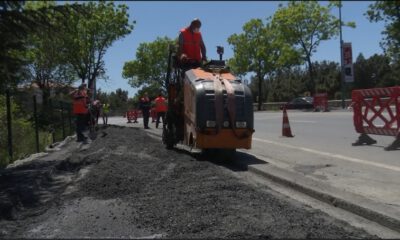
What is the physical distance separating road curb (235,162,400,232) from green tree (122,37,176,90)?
7138 cm

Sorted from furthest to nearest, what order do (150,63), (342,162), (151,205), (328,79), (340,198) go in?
(328,79) → (150,63) → (342,162) → (151,205) → (340,198)

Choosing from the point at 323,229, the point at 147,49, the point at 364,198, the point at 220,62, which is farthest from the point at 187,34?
the point at 147,49

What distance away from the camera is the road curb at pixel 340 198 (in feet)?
19.9

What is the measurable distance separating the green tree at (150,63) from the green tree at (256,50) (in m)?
11.2

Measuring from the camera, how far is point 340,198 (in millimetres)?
6926

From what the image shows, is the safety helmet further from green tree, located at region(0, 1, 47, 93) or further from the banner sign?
the banner sign

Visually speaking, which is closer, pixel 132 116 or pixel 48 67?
pixel 48 67

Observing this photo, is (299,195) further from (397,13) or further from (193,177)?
(397,13)

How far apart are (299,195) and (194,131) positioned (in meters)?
3.75

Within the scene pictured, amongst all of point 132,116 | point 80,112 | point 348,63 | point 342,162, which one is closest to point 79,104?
point 80,112

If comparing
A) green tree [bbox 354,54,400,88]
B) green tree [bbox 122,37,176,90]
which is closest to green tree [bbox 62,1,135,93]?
green tree [bbox 122,37,176,90]

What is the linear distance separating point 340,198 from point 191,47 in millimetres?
6563

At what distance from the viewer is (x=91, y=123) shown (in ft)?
67.2

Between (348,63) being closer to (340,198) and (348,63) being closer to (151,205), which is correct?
(340,198)
